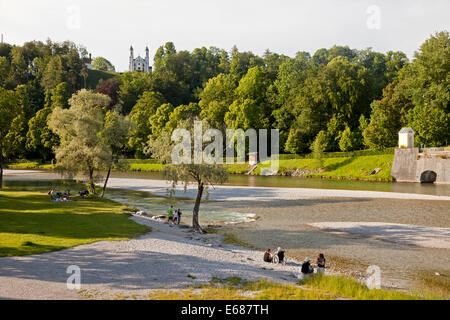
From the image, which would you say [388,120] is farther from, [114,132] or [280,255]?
[280,255]

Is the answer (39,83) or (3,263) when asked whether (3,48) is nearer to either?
(39,83)

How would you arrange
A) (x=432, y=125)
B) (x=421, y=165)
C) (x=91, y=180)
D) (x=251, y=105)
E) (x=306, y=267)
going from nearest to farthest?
(x=306, y=267)
(x=91, y=180)
(x=421, y=165)
(x=432, y=125)
(x=251, y=105)

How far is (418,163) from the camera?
63.8m

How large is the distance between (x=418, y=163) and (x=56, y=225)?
62.8m

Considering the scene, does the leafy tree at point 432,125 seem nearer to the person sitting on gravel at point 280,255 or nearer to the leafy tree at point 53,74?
the person sitting on gravel at point 280,255

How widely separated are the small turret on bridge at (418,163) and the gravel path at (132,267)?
5336 centimetres

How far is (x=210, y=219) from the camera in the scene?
3459cm

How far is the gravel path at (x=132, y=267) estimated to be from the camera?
1371 centimetres

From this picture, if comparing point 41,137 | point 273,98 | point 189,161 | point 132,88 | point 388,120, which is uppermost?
point 132,88

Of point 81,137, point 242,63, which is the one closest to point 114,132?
point 81,137

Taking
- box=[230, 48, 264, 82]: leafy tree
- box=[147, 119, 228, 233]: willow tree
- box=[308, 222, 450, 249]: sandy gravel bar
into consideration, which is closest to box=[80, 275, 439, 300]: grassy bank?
box=[308, 222, 450, 249]: sandy gravel bar

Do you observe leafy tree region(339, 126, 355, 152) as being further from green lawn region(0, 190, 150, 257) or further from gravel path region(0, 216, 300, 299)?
gravel path region(0, 216, 300, 299)

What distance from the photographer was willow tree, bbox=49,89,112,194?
41625 millimetres

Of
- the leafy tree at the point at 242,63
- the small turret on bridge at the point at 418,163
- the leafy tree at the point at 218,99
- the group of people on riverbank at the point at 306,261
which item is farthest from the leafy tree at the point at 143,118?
the group of people on riverbank at the point at 306,261
